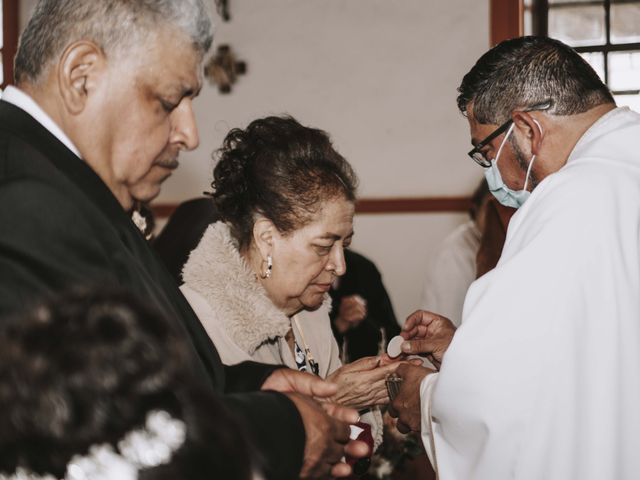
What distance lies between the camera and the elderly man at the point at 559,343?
2.01 m

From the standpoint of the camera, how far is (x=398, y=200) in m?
5.49

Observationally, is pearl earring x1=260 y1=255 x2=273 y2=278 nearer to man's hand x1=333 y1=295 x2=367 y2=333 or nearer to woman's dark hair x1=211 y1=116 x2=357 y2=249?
woman's dark hair x1=211 y1=116 x2=357 y2=249

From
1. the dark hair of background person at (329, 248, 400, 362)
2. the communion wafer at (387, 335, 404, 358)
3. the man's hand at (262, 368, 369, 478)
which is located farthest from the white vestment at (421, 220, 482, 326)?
the man's hand at (262, 368, 369, 478)

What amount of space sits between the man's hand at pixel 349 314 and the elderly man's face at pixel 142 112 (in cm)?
245

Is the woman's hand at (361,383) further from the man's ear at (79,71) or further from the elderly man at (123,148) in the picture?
the man's ear at (79,71)

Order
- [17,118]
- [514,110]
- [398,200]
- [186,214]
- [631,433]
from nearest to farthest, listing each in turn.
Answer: [17,118] → [631,433] → [514,110] → [186,214] → [398,200]

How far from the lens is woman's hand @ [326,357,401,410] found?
2.49 metres

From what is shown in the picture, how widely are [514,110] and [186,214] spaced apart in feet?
6.33

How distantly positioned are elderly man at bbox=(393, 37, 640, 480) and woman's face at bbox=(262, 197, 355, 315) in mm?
506

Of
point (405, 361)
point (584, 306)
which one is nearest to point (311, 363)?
point (405, 361)

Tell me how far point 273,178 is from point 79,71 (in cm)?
106

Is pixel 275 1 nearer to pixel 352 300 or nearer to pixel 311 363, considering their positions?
pixel 352 300

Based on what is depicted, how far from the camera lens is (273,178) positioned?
2.46 metres

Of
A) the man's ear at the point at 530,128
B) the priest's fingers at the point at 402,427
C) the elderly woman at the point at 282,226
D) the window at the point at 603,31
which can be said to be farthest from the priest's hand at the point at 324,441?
the window at the point at 603,31
